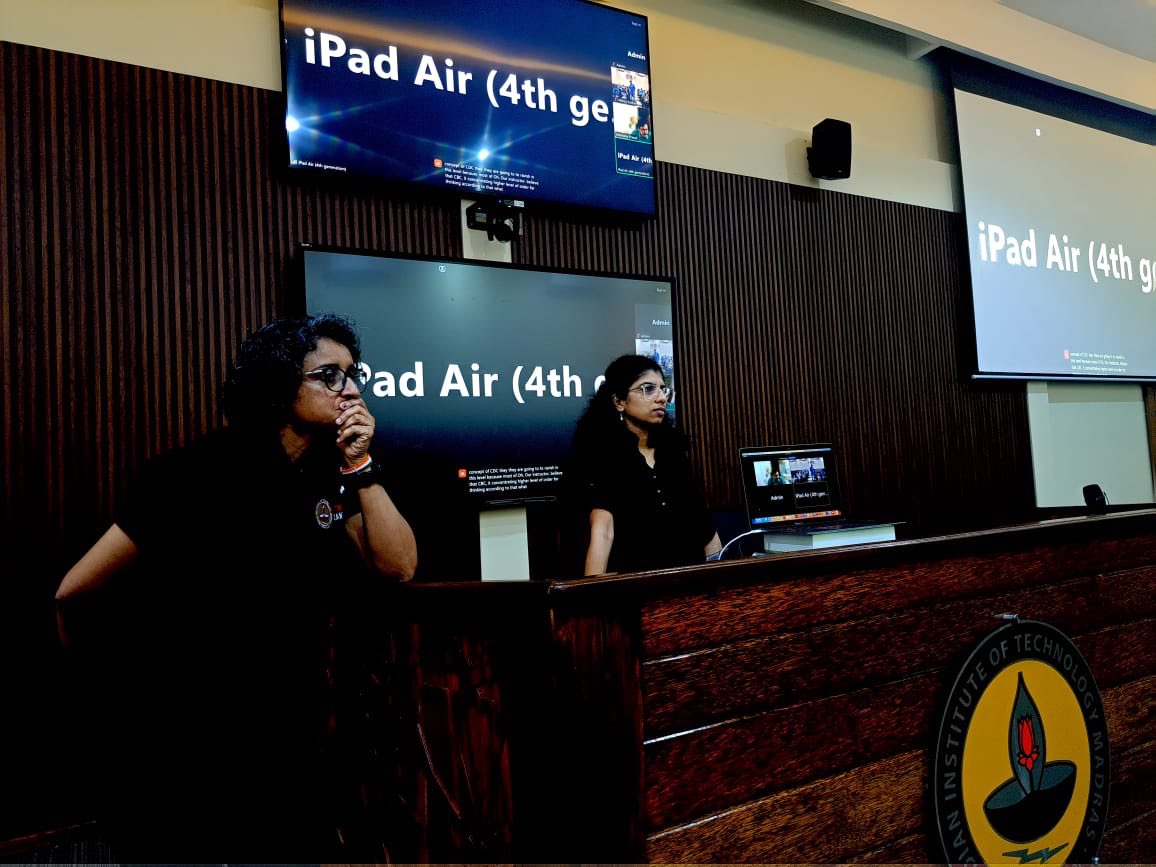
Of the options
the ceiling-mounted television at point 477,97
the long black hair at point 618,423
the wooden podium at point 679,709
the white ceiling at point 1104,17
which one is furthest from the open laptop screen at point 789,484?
the white ceiling at point 1104,17

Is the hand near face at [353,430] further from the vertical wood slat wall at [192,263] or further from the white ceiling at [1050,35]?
the white ceiling at [1050,35]

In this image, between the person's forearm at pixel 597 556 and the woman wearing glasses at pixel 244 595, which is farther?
the person's forearm at pixel 597 556

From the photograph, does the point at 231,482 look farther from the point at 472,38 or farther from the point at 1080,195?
the point at 1080,195

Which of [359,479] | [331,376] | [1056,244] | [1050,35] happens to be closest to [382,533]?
[359,479]

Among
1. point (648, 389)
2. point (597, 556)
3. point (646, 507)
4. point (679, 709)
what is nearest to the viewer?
point (679, 709)

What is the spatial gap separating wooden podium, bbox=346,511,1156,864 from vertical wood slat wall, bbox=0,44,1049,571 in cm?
161

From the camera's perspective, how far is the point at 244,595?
1.59 metres

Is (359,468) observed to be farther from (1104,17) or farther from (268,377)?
(1104,17)

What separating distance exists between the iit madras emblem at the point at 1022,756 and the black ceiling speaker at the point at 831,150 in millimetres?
2977

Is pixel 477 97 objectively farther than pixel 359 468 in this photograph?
Yes

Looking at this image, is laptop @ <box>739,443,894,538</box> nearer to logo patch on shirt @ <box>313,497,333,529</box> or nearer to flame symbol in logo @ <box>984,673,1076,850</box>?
flame symbol in logo @ <box>984,673,1076,850</box>

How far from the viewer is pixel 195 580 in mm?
1623

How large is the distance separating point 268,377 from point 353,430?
23 centimetres

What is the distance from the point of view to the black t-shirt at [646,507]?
8.81 ft
